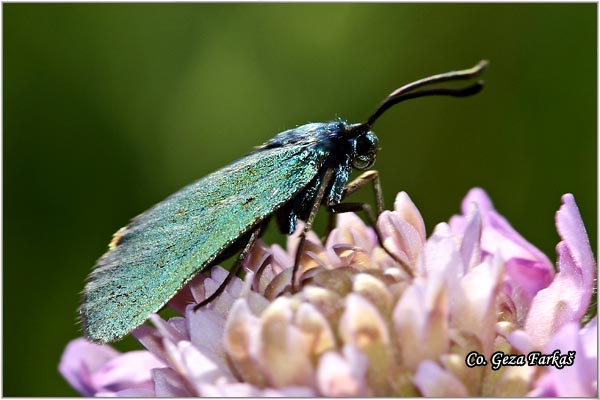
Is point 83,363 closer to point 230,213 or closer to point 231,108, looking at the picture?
point 230,213

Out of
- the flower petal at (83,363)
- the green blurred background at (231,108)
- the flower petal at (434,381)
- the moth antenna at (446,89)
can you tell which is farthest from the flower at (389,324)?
the green blurred background at (231,108)

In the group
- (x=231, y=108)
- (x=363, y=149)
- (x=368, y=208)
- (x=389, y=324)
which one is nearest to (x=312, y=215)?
(x=368, y=208)

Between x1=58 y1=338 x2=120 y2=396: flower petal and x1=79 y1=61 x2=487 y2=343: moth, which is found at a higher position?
x1=79 y1=61 x2=487 y2=343: moth

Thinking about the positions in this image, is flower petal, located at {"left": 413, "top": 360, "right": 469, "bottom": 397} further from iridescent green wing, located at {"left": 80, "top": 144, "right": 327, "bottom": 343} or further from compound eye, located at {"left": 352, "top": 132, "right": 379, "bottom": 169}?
compound eye, located at {"left": 352, "top": 132, "right": 379, "bottom": 169}

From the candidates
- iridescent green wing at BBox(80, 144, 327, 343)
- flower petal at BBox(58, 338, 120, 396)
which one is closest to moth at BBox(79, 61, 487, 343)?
iridescent green wing at BBox(80, 144, 327, 343)

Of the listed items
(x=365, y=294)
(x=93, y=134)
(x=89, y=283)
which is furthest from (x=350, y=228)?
(x=93, y=134)
